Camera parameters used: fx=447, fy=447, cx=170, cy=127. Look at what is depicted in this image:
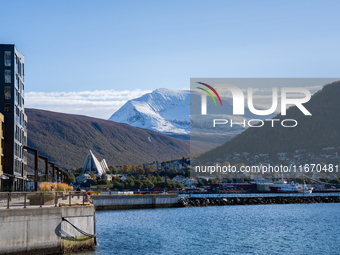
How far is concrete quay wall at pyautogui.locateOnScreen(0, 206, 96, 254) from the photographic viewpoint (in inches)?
1123

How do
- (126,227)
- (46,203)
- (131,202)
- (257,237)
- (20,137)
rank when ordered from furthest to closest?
(131,202)
(20,137)
(126,227)
(257,237)
(46,203)

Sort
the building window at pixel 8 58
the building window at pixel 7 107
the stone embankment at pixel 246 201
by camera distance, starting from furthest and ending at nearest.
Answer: the stone embankment at pixel 246 201, the building window at pixel 7 107, the building window at pixel 8 58

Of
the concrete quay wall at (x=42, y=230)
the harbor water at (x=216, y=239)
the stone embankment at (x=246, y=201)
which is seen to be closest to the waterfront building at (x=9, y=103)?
the harbor water at (x=216, y=239)

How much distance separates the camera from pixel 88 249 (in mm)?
33438

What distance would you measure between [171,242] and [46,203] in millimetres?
17556

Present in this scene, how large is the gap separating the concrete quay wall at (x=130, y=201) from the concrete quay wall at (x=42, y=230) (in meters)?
65.0

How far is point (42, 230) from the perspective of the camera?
2995 centimetres

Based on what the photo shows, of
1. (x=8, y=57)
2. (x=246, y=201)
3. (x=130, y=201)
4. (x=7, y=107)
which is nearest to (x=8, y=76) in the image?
(x=8, y=57)

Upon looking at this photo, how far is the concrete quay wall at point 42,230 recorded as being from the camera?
2853 centimetres

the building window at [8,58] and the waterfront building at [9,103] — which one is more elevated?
the building window at [8,58]

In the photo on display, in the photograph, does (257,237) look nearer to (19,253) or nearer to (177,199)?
(19,253)

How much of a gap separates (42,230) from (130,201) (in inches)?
2871

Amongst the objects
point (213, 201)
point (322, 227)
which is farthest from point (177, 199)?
point (322, 227)

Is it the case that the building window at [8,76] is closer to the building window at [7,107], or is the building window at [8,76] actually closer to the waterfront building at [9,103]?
the waterfront building at [9,103]
